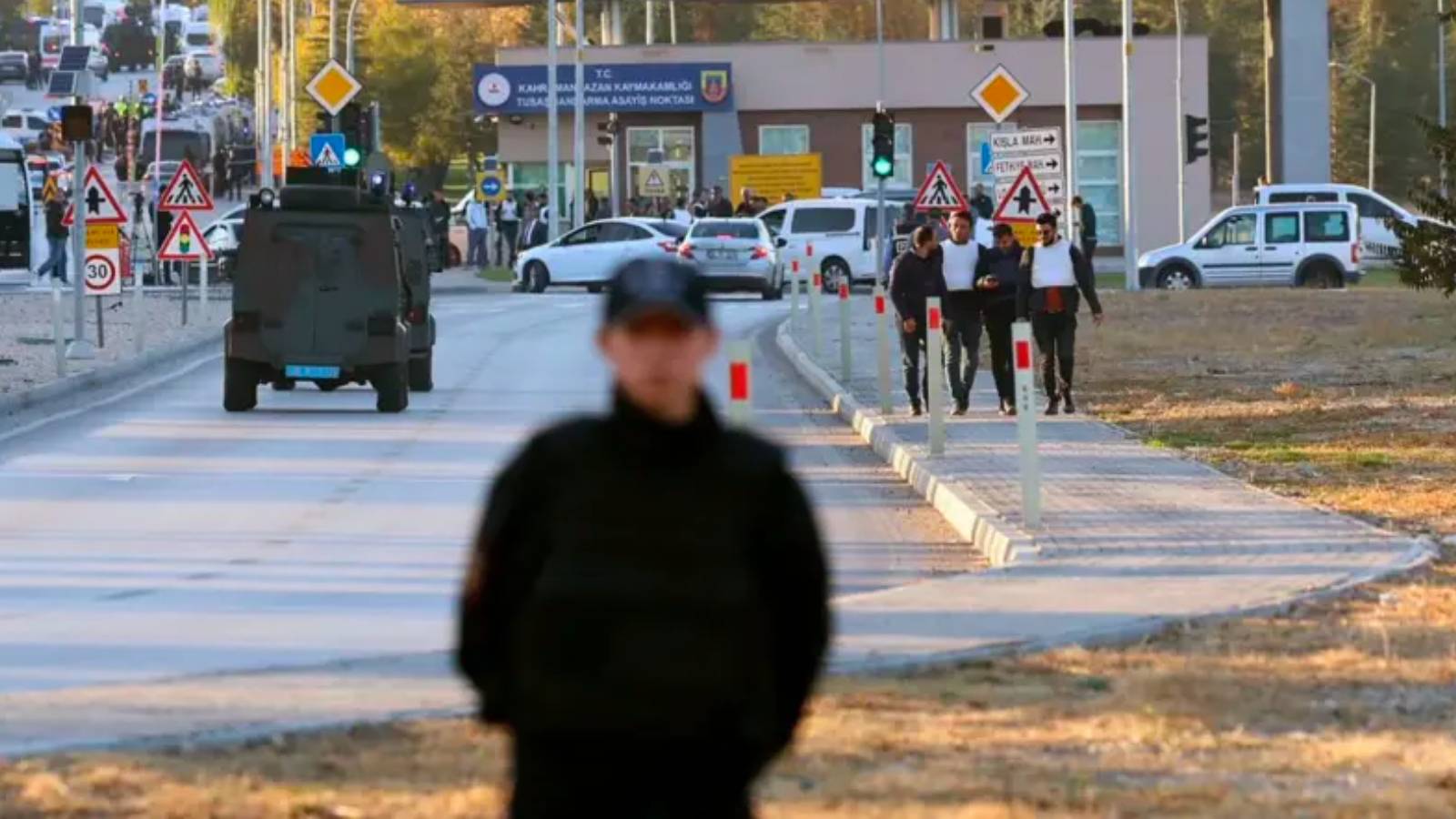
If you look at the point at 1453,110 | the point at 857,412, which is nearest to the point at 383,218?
the point at 857,412

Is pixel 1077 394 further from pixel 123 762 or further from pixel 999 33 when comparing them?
pixel 999 33

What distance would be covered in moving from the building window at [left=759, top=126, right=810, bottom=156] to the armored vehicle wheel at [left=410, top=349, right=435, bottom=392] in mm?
47257

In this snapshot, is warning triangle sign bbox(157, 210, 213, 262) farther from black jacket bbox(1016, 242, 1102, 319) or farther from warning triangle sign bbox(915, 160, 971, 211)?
black jacket bbox(1016, 242, 1102, 319)

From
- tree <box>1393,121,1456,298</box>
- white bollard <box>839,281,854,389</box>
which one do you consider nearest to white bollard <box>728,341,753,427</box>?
tree <box>1393,121,1456,298</box>

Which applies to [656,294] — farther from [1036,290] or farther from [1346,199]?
[1346,199]

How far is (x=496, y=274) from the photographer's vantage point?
65.8 metres

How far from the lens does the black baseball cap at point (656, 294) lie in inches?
184

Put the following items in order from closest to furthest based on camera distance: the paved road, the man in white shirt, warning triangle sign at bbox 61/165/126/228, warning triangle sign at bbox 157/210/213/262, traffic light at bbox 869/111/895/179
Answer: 1. the paved road
2. warning triangle sign at bbox 61/165/126/228
3. traffic light at bbox 869/111/895/179
4. warning triangle sign at bbox 157/210/213/262
5. the man in white shirt

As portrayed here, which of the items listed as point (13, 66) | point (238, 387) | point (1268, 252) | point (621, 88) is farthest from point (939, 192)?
point (13, 66)

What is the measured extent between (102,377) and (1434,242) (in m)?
16.2

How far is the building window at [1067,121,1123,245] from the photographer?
74.2 metres

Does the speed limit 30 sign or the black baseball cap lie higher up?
the speed limit 30 sign

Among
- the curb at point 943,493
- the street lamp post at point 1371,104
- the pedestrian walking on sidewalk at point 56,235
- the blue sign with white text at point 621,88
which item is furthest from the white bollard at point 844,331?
the street lamp post at point 1371,104

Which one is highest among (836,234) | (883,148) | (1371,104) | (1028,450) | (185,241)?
(1371,104)
